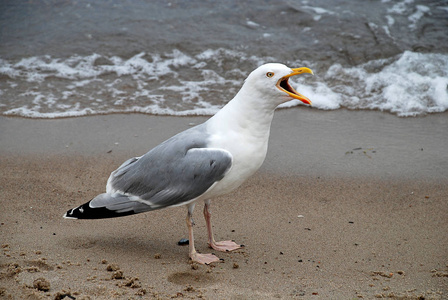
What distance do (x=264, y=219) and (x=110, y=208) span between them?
1.42 m

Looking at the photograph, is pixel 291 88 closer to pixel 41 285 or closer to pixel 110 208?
pixel 110 208

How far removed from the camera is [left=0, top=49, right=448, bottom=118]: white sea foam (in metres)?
7.33

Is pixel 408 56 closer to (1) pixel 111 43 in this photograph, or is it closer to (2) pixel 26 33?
(1) pixel 111 43

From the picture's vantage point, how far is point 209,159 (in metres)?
3.85

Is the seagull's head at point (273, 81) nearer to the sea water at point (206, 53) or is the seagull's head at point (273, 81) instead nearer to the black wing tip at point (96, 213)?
the black wing tip at point (96, 213)

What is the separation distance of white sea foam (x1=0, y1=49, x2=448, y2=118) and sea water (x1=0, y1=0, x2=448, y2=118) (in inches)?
0.6

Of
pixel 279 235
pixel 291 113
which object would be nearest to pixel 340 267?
pixel 279 235

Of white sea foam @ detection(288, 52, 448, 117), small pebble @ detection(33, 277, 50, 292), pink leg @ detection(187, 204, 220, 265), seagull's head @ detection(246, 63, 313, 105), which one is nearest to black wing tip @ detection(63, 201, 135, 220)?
pink leg @ detection(187, 204, 220, 265)

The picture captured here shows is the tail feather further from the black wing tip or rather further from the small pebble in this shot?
the small pebble

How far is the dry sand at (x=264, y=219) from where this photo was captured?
3598 mm

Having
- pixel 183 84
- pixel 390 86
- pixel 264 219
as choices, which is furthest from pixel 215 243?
pixel 390 86

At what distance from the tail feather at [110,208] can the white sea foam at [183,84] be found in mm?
3176

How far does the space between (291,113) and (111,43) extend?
176 inches

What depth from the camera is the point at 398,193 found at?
5156mm
